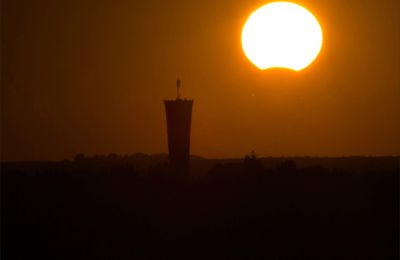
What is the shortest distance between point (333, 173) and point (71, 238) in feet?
141

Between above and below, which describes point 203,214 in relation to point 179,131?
below

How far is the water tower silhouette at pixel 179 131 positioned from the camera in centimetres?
9831

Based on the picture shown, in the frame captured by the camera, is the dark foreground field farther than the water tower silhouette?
No

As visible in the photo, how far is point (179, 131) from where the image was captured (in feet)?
323

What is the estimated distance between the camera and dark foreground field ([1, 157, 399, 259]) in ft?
174

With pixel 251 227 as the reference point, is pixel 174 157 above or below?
above

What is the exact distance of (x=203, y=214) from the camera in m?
66.1

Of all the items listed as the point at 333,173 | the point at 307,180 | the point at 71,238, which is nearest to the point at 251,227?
the point at 71,238

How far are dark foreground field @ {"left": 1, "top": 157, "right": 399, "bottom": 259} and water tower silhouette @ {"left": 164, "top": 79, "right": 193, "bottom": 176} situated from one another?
5.00m

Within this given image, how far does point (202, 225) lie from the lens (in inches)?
2394

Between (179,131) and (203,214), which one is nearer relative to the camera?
(203,214)

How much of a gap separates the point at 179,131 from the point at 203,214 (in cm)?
3293

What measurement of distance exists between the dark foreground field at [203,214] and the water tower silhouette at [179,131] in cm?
500

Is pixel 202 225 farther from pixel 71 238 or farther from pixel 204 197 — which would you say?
pixel 204 197
